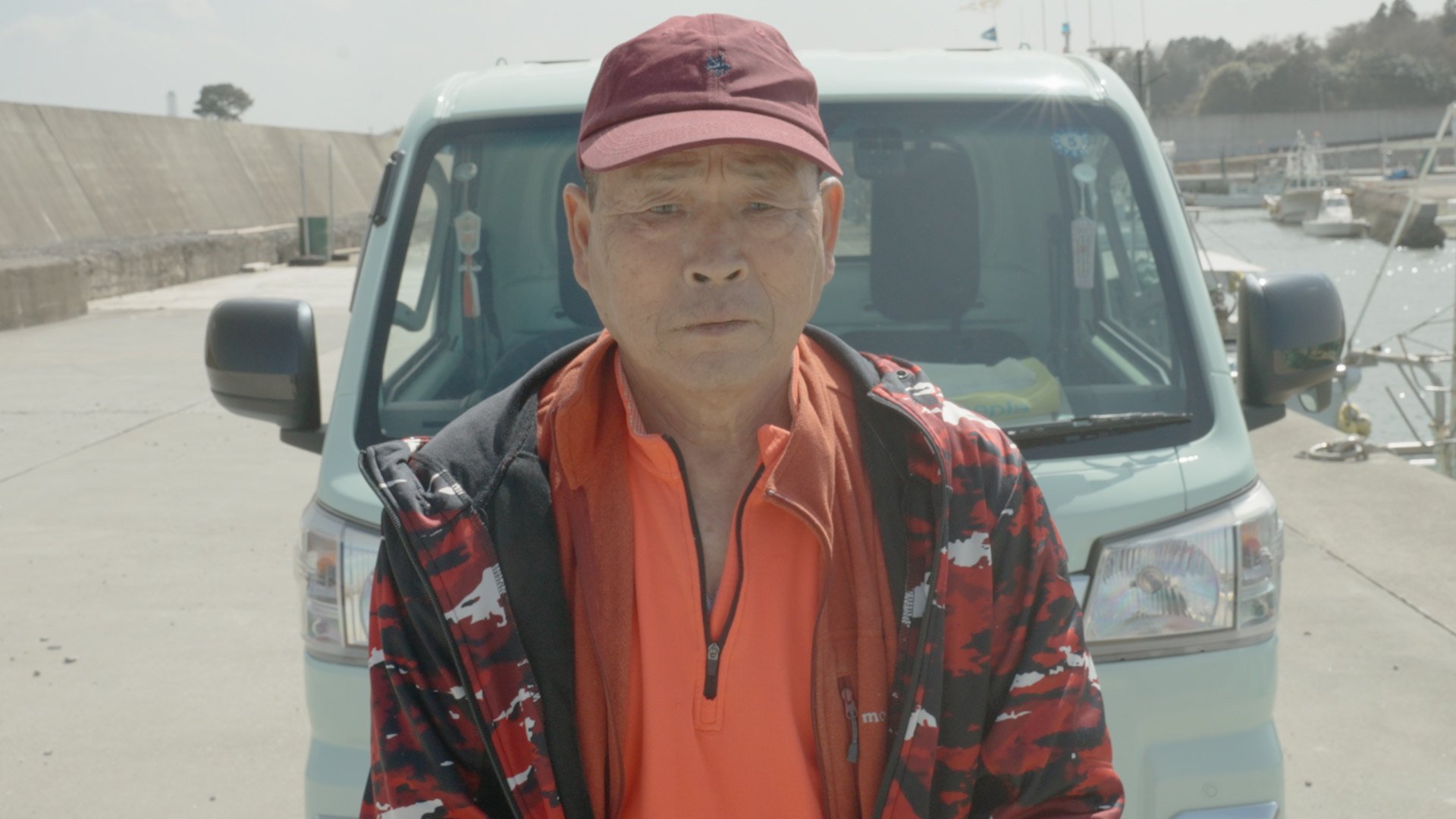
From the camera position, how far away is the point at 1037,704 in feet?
5.84

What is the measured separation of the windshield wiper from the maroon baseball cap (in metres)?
1.29

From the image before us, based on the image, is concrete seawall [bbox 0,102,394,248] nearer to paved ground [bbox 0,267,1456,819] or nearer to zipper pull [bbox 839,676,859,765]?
paved ground [bbox 0,267,1456,819]

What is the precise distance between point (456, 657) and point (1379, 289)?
43.1 metres

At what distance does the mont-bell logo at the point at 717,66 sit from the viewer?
1.74 metres

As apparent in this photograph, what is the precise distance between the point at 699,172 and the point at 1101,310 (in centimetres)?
204

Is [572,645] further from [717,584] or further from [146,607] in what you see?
[146,607]

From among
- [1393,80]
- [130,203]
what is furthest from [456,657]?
[1393,80]

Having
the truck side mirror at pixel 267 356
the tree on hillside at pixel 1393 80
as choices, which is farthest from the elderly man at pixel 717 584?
the tree on hillside at pixel 1393 80

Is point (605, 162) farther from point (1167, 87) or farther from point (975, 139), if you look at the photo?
point (1167, 87)

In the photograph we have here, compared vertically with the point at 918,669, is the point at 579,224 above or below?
above

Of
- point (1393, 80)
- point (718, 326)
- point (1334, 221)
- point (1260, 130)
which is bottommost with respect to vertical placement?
point (1334, 221)

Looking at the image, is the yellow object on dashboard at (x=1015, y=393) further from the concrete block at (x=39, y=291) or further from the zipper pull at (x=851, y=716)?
the concrete block at (x=39, y=291)

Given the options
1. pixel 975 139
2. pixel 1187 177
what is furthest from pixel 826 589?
pixel 1187 177

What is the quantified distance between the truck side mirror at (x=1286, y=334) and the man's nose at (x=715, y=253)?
5.52 feet
